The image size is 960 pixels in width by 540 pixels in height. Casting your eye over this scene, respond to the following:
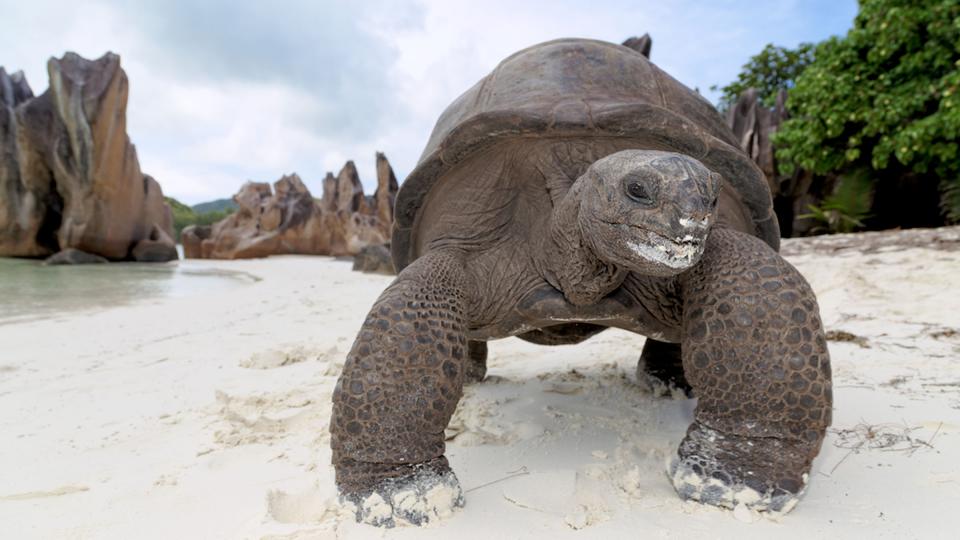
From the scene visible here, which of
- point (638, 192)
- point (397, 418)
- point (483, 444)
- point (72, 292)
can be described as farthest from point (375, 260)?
point (638, 192)

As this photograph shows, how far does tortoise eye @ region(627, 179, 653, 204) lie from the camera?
62.9 inches

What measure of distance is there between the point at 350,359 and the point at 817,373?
4.56 feet

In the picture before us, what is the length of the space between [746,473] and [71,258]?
65.3 feet

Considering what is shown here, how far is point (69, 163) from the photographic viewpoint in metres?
17.9

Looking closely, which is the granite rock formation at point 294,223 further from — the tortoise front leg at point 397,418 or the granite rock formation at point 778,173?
the tortoise front leg at point 397,418

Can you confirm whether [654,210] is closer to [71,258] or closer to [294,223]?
[71,258]

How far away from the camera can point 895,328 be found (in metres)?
3.87

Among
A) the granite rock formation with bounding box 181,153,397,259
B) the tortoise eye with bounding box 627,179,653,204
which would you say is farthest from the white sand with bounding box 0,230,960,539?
the granite rock formation with bounding box 181,153,397,259

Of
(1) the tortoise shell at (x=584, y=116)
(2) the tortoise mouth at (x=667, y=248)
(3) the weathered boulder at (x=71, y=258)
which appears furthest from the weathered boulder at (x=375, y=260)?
(2) the tortoise mouth at (x=667, y=248)

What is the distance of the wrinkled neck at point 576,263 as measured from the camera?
1933mm

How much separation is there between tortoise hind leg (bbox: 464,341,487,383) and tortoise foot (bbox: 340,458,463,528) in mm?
1451

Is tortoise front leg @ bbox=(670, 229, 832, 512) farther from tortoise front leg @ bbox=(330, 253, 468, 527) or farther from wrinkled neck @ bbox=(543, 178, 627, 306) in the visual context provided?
tortoise front leg @ bbox=(330, 253, 468, 527)

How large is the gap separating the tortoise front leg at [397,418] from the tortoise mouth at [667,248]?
65cm

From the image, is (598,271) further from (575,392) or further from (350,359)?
(575,392)
